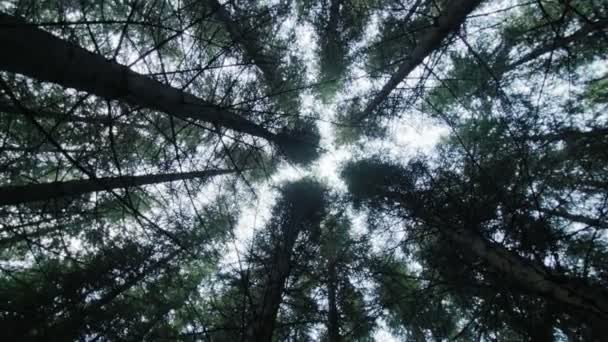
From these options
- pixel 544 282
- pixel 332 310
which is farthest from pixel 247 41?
pixel 332 310

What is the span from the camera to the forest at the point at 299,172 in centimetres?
224

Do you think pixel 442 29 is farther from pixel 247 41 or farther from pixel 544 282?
pixel 544 282

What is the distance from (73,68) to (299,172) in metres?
2.12

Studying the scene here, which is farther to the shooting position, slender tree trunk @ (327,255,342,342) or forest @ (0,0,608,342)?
slender tree trunk @ (327,255,342,342)

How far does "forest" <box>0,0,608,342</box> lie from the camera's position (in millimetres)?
2236

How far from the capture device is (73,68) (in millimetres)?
2236

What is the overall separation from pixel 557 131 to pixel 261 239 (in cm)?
662

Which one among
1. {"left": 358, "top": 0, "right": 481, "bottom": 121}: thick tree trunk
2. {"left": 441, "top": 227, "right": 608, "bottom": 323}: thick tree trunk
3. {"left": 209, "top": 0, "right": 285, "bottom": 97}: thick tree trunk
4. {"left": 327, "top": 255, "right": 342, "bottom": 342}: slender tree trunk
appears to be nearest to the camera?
{"left": 209, "top": 0, "right": 285, "bottom": 97}: thick tree trunk

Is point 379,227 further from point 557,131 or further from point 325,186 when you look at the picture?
point 557,131

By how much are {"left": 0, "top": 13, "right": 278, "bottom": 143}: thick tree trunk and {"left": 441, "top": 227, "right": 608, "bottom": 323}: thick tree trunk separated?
2971mm

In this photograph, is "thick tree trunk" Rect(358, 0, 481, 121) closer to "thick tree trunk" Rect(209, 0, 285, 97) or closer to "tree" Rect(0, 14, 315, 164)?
"thick tree trunk" Rect(209, 0, 285, 97)

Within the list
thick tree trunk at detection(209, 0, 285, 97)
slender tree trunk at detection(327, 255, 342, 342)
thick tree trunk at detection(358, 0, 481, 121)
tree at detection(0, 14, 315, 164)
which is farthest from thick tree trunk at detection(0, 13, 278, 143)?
slender tree trunk at detection(327, 255, 342, 342)

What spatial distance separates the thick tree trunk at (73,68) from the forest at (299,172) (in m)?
0.01

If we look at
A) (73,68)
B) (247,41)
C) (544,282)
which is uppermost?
(247,41)
